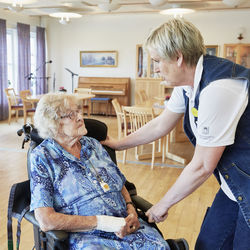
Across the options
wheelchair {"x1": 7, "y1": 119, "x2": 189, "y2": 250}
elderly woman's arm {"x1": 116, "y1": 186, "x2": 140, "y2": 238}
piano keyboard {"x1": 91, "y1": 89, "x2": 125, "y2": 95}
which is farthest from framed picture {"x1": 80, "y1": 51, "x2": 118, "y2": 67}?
elderly woman's arm {"x1": 116, "y1": 186, "x2": 140, "y2": 238}

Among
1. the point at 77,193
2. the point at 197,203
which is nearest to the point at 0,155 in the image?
the point at 197,203

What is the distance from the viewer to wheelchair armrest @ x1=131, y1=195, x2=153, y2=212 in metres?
1.74

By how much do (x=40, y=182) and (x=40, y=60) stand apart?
8.20m

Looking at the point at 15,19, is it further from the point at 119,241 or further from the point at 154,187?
the point at 119,241

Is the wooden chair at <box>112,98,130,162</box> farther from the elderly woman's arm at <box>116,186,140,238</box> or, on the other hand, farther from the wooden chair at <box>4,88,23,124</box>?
the wooden chair at <box>4,88,23,124</box>

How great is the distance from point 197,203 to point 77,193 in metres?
1.99

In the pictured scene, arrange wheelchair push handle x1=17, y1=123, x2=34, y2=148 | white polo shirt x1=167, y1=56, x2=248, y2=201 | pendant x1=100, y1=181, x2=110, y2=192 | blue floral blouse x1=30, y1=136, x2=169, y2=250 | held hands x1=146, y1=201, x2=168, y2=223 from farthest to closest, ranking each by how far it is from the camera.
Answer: wheelchair push handle x1=17, y1=123, x2=34, y2=148, pendant x1=100, y1=181, x2=110, y2=192, blue floral blouse x1=30, y1=136, x2=169, y2=250, held hands x1=146, y1=201, x2=168, y2=223, white polo shirt x1=167, y1=56, x2=248, y2=201

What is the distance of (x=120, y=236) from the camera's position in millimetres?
1537

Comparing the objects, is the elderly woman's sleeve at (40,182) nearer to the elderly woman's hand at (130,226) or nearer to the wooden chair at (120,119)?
the elderly woman's hand at (130,226)

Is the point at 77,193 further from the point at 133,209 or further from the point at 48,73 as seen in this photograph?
the point at 48,73

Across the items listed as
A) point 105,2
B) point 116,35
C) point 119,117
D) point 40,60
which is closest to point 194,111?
point 119,117

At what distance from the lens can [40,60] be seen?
9.16m

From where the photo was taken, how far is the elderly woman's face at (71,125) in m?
1.71

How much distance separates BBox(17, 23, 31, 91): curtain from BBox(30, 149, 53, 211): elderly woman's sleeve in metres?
7.24
